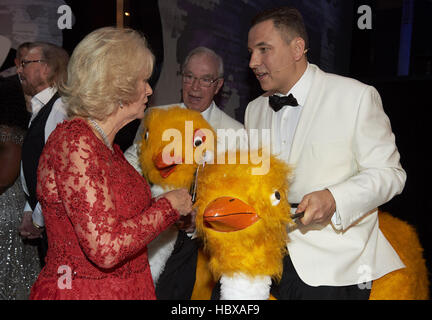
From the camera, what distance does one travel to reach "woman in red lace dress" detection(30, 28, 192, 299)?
1254mm

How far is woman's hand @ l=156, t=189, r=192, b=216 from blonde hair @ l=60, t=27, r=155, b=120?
360 mm

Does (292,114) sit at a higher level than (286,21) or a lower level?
lower

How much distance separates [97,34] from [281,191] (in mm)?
841

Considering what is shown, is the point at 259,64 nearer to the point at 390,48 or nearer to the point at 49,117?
the point at 49,117

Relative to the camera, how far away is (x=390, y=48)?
324 cm

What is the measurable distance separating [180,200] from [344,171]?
72 cm

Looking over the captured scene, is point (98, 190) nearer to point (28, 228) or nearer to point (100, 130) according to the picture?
point (100, 130)

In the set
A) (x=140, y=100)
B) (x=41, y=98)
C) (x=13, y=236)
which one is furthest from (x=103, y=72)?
(x=13, y=236)

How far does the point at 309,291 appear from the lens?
1.72 m

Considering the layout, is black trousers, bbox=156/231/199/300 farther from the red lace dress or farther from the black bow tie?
the black bow tie

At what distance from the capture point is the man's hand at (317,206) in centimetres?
146

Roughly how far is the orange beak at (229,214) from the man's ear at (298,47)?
0.86m

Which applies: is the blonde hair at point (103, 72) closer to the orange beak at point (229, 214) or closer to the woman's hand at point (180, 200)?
the woman's hand at point (180, 200)

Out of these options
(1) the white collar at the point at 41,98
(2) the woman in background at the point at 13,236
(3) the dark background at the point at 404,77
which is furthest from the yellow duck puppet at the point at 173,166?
(3) the dark background at the point at 404,77
